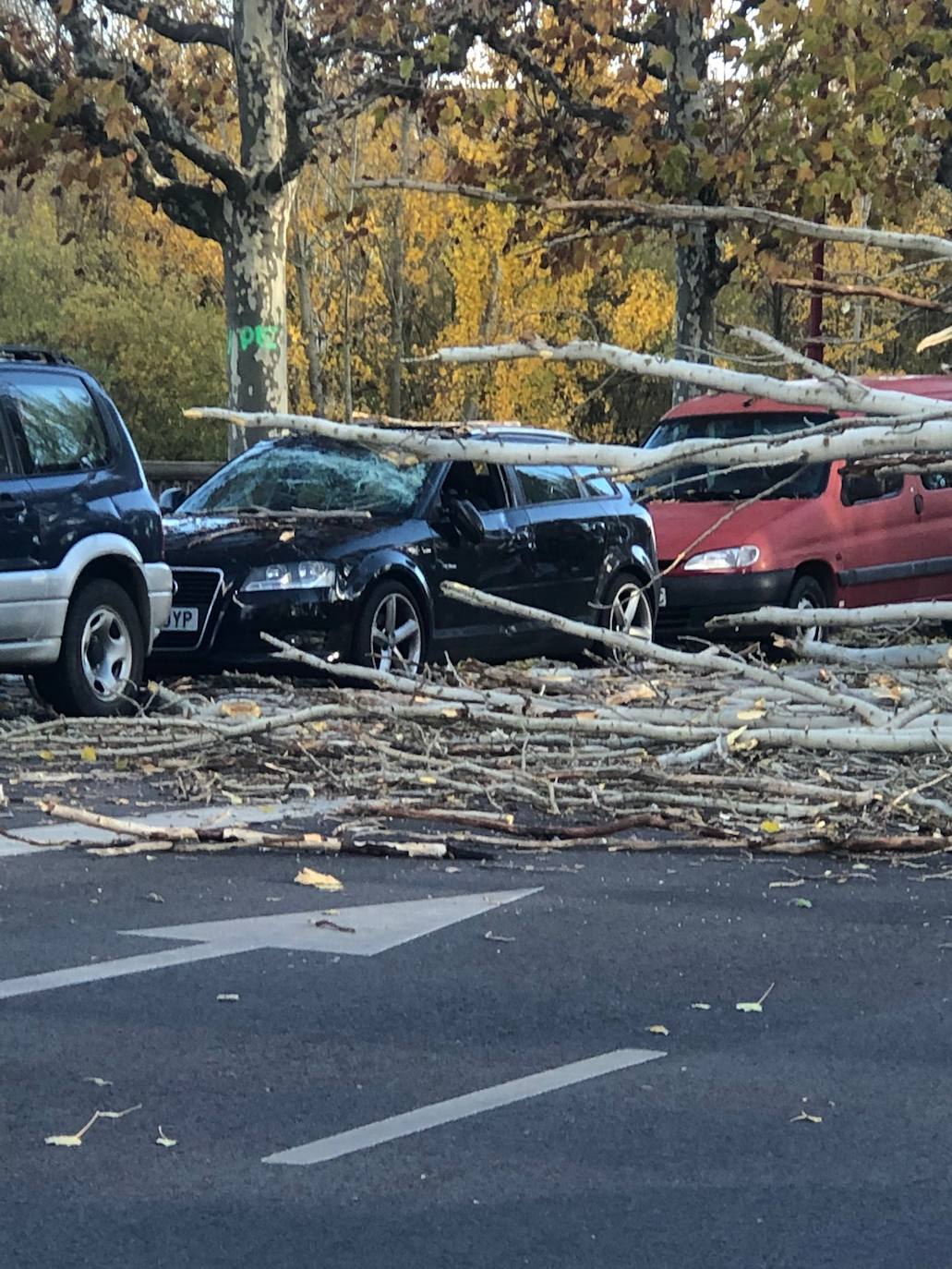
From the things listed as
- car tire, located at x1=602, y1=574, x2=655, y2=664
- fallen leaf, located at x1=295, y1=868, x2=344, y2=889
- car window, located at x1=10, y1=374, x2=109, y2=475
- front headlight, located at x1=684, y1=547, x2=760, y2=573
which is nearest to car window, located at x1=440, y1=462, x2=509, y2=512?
car tire, located at x1=602, y1=574, x2=655, y2=664

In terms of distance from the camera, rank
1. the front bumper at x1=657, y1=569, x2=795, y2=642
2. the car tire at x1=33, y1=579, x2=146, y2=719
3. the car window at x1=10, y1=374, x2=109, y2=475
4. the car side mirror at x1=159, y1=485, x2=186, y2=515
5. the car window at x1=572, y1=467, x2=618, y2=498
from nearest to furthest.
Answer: the car tire at x1=33, y1=579, x2=146, y2=719 < the car window at x1=10, y1=374, x2=109, y2=475 < the car side mirror at x1=159, y1=485, x2=186, y2=515 < the car window at x1=572, y1=467, x2=618, y2=498 < the front bumper at x1=657, y1=569, x2=795, y2=642

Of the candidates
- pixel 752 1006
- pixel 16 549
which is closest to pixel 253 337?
pixel 16 549

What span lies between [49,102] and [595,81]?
7.88 meters

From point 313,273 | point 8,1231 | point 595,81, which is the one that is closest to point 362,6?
point 595,81

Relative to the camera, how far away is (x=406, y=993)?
5891mm

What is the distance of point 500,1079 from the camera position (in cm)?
506

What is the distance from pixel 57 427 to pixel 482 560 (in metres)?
3.15

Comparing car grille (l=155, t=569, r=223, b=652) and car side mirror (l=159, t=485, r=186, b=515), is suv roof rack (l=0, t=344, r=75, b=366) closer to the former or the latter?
car grille (l=155, t=569, r=223, b=652)

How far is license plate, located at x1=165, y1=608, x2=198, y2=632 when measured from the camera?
1322cm

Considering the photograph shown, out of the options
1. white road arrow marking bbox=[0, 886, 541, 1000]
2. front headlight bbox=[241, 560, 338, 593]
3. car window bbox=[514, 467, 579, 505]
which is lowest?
white road arrow marking bbox=[0, 886, 541, 1000]

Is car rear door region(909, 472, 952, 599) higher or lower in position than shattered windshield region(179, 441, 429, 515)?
lower

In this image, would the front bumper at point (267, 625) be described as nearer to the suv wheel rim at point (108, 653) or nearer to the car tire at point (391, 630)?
the car tire at point (391, 630)

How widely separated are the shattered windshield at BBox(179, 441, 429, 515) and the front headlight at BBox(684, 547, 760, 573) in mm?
2963

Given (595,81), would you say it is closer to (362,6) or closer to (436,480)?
(362,6)
